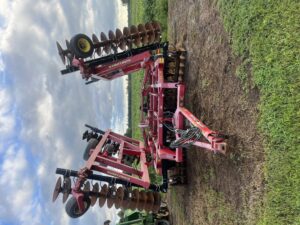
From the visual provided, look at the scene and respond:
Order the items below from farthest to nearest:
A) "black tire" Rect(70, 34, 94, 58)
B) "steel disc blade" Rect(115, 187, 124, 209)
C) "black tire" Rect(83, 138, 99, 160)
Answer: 1. "black tire" Rect(83, 138, 99, 160)
2. "black tire" Rect(70, 34, 94, 58)
3. "steel disc blade" Rect(115, 187, 124, 209)

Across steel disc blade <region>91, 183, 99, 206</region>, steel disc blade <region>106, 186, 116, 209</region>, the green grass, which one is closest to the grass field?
the green grass

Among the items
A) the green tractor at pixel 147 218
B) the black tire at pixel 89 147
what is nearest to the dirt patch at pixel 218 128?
the green tractor at pixel 147 218

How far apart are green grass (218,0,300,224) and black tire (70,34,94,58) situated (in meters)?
4.46

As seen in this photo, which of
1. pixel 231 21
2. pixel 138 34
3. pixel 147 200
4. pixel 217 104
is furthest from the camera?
pixel 138 34

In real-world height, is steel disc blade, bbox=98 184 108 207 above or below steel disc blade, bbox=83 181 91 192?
below

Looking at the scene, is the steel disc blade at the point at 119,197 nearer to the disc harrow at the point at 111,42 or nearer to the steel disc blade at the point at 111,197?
the steel disc blade at the point at 111,197

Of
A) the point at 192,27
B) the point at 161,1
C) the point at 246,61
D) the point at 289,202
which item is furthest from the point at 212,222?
the point at 161,1

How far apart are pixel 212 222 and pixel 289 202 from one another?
86.8 inches

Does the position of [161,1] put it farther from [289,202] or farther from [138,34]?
[289,202]

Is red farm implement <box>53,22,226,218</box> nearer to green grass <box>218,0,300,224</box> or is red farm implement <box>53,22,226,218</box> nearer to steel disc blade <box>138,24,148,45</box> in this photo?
steel disc blade <box>138,24,148,45</box>

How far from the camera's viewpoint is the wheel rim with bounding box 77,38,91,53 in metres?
7.42

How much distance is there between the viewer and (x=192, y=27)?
6.96 m

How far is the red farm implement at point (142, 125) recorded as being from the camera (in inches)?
242

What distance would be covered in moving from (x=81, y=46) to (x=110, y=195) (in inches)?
139
